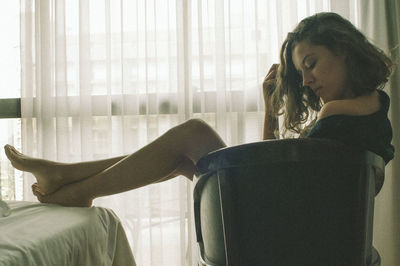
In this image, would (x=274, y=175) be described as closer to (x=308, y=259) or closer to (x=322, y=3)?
(x=308, y=259)

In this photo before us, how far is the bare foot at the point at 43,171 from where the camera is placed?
4.16ft

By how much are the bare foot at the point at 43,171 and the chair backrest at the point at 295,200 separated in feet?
2.41

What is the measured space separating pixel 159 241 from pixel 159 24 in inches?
44.2

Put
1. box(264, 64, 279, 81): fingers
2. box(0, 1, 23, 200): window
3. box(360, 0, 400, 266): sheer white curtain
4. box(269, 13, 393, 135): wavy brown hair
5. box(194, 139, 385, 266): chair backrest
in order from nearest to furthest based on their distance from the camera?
box(194, 139, 385, 266): chair backrest < box(269, 13, 393, 135): wavy brown hair < box(264, 64, 279, 81): fingers < box(360, 0, 400, 266): sheer white curtain < box(0, 1, 23, 200): window

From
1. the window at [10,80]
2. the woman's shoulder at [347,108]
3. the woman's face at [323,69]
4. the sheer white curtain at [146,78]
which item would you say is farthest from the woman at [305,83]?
the window at [10,80]

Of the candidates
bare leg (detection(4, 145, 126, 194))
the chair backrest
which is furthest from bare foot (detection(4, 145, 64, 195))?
the chair backrest

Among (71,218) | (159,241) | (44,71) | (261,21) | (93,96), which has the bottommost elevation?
(159,241)

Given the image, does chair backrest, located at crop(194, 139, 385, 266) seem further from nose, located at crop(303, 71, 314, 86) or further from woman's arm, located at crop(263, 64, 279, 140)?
woman's arm, located at crop(263, 64, 279, 140)

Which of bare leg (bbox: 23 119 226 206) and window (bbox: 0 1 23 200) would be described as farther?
window (bbox: 0 1 23 200)

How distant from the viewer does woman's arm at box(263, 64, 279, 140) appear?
1.46 meters

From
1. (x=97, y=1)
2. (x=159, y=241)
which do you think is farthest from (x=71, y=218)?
(x=97, y=1)

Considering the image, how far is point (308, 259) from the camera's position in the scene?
28.0 inches

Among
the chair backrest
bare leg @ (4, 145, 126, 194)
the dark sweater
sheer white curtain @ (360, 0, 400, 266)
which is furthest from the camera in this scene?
sheer white curtain @ (360, 0, 400, 266)

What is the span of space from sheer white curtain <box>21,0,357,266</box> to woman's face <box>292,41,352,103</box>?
2.13ft
